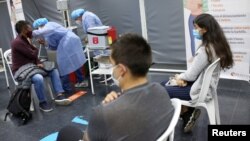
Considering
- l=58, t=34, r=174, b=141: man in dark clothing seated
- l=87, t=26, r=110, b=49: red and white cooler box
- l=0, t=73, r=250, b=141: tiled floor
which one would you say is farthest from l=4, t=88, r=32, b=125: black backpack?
l=58, t=34, r=174, b=141: man in dark clothing seated

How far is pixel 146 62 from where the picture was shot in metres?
1.23

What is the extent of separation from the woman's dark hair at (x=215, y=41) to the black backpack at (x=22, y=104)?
2102 millimetres

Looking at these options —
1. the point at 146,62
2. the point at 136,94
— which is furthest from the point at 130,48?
the point at 136,94

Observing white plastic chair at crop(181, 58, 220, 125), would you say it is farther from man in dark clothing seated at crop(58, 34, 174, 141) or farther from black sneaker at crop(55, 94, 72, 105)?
black sneaker at crop(55, 94, 72, 105)

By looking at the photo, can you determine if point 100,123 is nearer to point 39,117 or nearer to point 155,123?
point 155,123

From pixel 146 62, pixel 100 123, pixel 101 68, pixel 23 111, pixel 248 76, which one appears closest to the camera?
pixel 100 123

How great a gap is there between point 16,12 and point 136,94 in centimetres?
492

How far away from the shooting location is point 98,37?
3.72 m

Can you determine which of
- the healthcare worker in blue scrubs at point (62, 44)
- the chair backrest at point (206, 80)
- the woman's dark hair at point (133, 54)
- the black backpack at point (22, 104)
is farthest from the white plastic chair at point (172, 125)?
the healthcare worker in blue scrubs at point (62, 44)

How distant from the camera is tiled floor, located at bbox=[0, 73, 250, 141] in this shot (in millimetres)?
2764

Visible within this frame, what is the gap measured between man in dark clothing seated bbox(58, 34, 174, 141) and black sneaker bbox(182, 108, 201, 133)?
55.0 inches

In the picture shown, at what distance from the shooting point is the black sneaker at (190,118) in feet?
8.61

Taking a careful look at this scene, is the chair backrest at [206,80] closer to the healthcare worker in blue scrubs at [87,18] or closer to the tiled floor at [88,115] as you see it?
the tiled floor at [88,115]

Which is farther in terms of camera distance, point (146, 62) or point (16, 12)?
point (16, 12)
